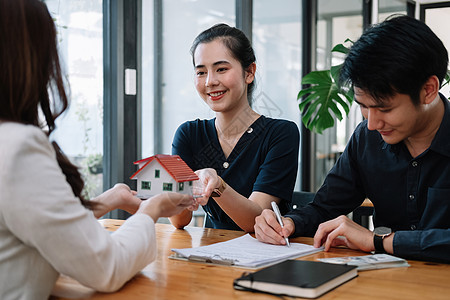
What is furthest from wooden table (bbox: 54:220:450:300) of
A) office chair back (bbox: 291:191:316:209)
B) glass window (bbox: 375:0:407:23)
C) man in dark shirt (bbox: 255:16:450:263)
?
glass window (bbox: 375:0:407:23)

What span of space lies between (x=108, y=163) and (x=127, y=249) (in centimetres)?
189

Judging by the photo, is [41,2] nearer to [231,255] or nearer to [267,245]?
[231,255]

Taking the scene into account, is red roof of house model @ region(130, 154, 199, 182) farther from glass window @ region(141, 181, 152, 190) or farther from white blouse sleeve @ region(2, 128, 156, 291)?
white blouse sleeve @ region(2, 128, 156, 291)

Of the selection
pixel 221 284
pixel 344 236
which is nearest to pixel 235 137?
pixel 344 236

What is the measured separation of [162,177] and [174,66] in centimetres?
206

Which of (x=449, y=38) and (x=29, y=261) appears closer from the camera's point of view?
(x=29, y=261)

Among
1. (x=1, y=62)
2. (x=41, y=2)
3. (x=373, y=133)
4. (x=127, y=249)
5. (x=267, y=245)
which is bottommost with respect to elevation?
(x=267, y=245)

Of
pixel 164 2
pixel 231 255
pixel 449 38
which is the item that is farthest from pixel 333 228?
pixel 449 38

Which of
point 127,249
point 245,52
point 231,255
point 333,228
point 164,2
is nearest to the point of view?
point 127,249

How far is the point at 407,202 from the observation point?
1.73 metres

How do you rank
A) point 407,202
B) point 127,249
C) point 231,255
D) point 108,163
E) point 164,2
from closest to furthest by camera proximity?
point 127,249
point 231,255
point 407,202
point 108,163
point 164,2

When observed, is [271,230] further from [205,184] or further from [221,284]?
[221,284]

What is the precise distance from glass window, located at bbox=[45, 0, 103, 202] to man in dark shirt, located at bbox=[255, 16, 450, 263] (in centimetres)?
142

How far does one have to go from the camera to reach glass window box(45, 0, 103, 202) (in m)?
2.70
